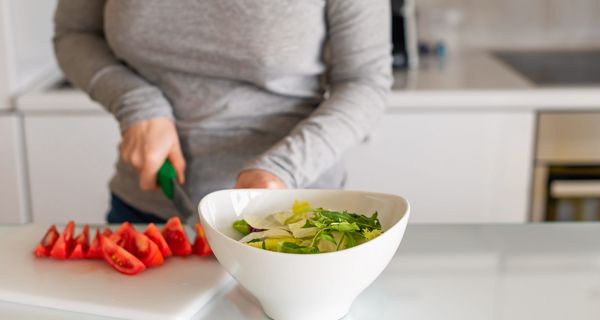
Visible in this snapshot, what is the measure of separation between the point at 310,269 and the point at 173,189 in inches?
18.1

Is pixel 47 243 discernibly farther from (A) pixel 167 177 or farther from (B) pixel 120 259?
(A) pixel 167 177

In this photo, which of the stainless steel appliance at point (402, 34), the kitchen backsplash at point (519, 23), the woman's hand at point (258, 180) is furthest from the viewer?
the kitchen backsplash at point (519, 23)

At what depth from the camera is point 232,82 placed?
A: 113cm

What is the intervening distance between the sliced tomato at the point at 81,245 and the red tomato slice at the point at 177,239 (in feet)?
0.26

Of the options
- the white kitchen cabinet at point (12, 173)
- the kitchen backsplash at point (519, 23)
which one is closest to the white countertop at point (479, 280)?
the white kitchen cabinet at point (12, 173)

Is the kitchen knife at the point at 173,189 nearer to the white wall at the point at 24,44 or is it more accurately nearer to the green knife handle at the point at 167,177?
the green knife handle at the point at 167,177

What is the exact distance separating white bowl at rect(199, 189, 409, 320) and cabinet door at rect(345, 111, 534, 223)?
1.13 meters

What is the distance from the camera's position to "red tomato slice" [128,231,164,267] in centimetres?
85

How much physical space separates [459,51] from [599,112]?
561mm

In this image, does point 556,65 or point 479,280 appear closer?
point 479,280

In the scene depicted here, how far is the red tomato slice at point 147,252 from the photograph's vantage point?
2.79 ft

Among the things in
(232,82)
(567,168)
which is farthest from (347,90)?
(567,168)

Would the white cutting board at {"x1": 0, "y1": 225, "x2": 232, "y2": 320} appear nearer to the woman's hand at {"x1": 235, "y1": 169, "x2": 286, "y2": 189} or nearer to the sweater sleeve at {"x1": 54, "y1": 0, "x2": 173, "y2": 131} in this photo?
the woman's hand at {"x1": 235, "y1": 169, "x2": 286, "y2": 189}

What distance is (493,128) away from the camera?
1.90 m
